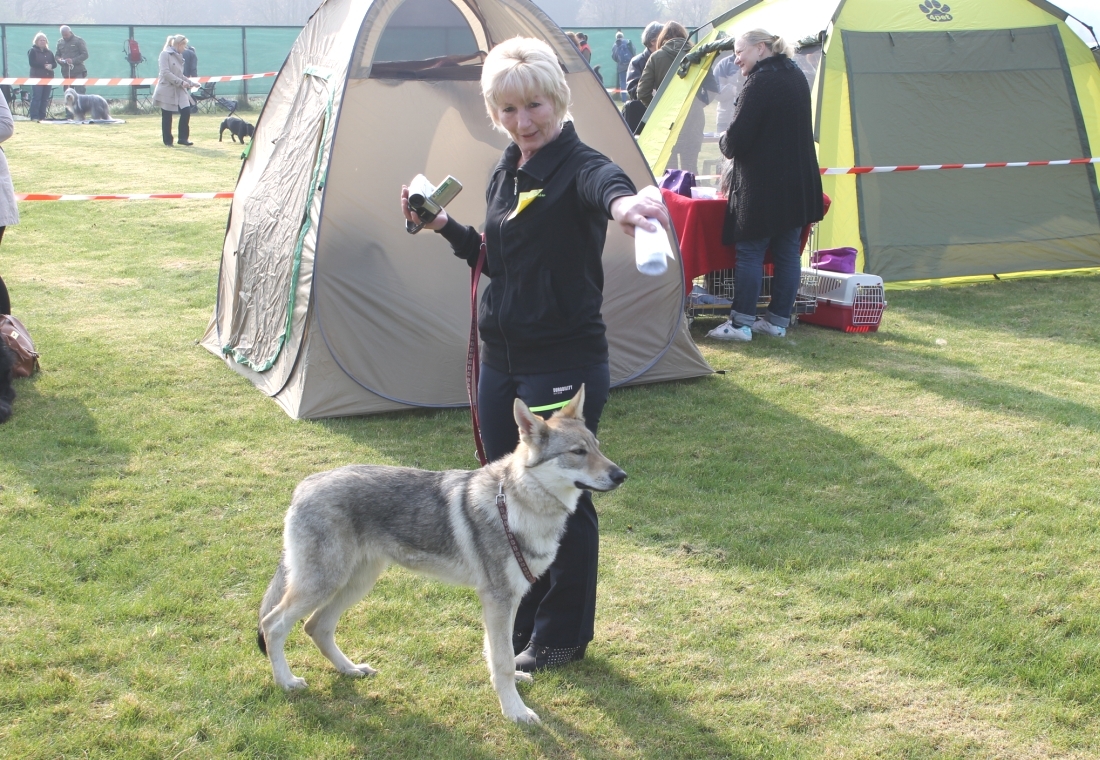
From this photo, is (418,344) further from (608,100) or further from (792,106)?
(792,106)

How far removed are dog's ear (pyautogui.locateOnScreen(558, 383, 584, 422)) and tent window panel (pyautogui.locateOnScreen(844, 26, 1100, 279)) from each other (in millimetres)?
6711

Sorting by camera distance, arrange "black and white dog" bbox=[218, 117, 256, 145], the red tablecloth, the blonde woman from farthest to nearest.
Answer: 1. "black and white dog" bbox=[218, 117, 256, 145]
2. the blonde woman
3. the red tablecloth

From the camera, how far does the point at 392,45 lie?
6.05 metres

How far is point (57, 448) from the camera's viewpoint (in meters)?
5.29

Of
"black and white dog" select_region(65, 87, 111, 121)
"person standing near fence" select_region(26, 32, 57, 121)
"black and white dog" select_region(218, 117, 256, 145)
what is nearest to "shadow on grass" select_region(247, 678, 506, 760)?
"black and white dog" select_region(218, 117, 256, 145)

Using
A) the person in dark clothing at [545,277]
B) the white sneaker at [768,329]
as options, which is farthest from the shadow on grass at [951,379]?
the person in dark clothing at [545,277]

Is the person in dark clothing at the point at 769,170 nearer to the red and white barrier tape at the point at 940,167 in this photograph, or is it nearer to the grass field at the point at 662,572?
the grass field at the point at 662,572

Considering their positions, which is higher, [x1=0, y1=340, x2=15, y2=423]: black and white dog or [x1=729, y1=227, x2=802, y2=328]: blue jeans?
[x1=729, y1=227, x2=802, y2=328]: blue jeans

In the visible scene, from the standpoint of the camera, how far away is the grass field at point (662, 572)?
10.3 ft

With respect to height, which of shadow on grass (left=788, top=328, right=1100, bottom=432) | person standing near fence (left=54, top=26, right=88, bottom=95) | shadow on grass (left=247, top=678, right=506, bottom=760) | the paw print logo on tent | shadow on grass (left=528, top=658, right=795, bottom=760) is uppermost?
person standing near fence (left=54, top=26, right=88, bottom=95)

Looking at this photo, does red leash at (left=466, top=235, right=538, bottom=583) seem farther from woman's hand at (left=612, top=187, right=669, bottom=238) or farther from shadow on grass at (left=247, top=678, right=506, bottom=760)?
woman's hand at (left=612, top=187, right=669, bottom=238)

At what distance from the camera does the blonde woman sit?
59.8ft

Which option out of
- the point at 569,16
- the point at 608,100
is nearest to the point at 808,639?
the point at 608,100

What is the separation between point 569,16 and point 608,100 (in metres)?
91.3
